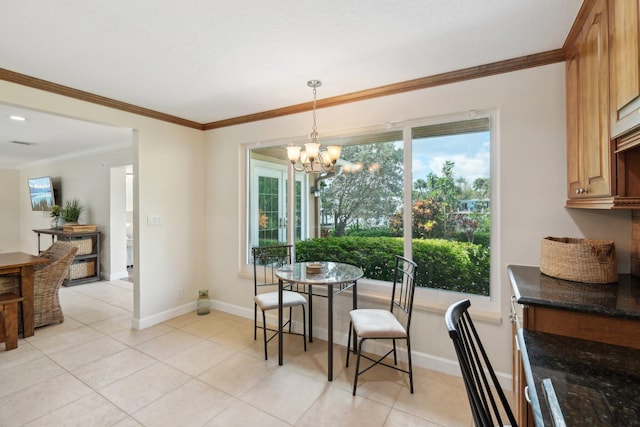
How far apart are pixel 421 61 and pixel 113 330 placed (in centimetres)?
406

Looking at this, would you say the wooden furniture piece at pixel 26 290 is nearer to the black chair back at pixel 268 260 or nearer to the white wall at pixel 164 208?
the white wall at pixel 164 208

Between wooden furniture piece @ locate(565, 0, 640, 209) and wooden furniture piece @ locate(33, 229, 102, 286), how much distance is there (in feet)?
22.0

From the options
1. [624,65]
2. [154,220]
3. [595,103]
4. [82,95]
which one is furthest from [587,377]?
[82,95]

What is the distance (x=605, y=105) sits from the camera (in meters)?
1.40

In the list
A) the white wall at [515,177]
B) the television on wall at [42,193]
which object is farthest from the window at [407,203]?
the television on wall at [42,193]

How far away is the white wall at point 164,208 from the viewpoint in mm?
3301

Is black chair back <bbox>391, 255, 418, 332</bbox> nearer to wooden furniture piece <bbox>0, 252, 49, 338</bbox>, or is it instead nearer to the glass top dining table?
the glass top dining table

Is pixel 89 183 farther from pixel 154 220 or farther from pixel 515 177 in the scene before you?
pixel 515 177

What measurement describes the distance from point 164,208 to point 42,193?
501 cm

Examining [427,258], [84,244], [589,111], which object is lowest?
[84,244]

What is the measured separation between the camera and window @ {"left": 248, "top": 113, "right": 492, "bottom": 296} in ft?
8.02

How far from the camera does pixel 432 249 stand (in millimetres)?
2617

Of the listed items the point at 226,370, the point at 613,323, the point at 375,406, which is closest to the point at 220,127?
the point at 226,370

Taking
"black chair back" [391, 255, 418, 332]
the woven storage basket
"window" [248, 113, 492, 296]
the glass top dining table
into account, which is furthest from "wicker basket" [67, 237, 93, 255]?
the woven storage basket
